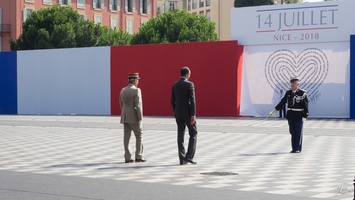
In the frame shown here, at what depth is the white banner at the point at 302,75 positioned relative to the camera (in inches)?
1120

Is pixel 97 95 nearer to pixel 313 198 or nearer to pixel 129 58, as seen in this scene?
pixel 129 58

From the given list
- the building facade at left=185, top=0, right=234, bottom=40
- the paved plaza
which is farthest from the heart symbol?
the building facade at left=185, top=0, right=234, bottom=40

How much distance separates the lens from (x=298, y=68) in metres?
29.3

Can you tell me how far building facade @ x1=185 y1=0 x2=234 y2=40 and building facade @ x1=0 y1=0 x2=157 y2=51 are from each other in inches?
414

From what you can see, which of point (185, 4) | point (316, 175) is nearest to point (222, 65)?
point (316, 175)

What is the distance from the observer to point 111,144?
17.3m

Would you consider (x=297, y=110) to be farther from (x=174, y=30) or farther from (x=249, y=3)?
(x=249, y=3)

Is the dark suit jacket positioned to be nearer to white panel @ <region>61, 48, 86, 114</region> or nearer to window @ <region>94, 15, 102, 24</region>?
white panel @ <region>61, 48, 86, 114</region>

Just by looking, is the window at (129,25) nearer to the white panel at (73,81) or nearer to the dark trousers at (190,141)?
the white panel at (73,81)

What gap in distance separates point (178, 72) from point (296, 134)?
17063 millimetres

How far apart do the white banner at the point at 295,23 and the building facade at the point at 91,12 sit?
144 feet

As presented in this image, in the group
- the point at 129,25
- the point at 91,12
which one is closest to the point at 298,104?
the point at 91,12

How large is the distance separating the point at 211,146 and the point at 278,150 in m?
1.80

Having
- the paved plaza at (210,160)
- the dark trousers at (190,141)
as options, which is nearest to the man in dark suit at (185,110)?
the dark trousers at (190,141)
